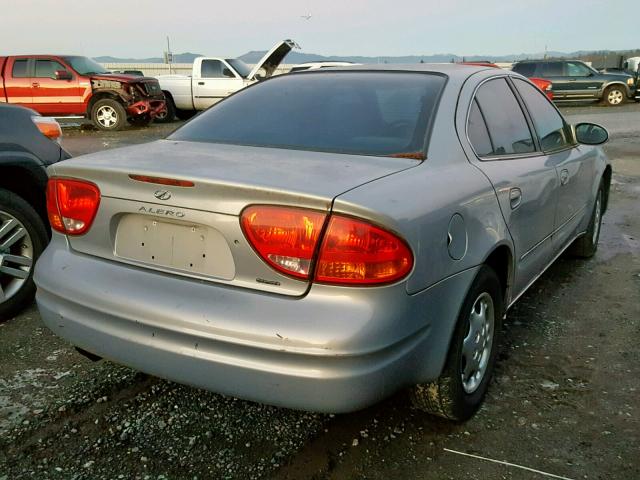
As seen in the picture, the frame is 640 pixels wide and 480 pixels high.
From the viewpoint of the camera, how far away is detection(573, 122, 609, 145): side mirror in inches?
165

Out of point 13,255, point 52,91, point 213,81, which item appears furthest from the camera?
point 213,81

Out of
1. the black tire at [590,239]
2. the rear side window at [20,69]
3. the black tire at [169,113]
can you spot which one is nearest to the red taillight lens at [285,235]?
the black tire at [590,239]

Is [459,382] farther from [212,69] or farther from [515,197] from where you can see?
[212,69]

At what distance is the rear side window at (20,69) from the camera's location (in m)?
14.7

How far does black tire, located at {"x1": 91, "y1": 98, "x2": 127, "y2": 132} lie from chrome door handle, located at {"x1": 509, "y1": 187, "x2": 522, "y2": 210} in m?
13.0

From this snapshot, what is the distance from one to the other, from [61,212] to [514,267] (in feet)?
6.74

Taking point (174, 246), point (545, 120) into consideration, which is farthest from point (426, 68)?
point (174, 246)

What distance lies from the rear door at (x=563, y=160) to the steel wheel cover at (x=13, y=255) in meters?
3.09

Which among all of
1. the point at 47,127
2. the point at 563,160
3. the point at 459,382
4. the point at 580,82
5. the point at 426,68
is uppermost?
the point at 426,68

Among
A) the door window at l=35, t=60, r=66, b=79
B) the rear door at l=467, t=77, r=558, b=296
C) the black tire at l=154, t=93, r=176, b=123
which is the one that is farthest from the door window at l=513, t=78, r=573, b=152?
the black tire at l=154, t=93, r=176, b=123

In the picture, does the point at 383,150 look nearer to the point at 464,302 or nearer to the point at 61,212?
the point at 464,302

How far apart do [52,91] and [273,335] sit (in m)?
14.6

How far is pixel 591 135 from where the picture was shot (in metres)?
4.22

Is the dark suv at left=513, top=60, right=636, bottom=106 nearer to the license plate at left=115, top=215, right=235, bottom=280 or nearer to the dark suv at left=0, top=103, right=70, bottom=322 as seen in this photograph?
the dark suv at left=0, top=103, right=70, bottom=322
